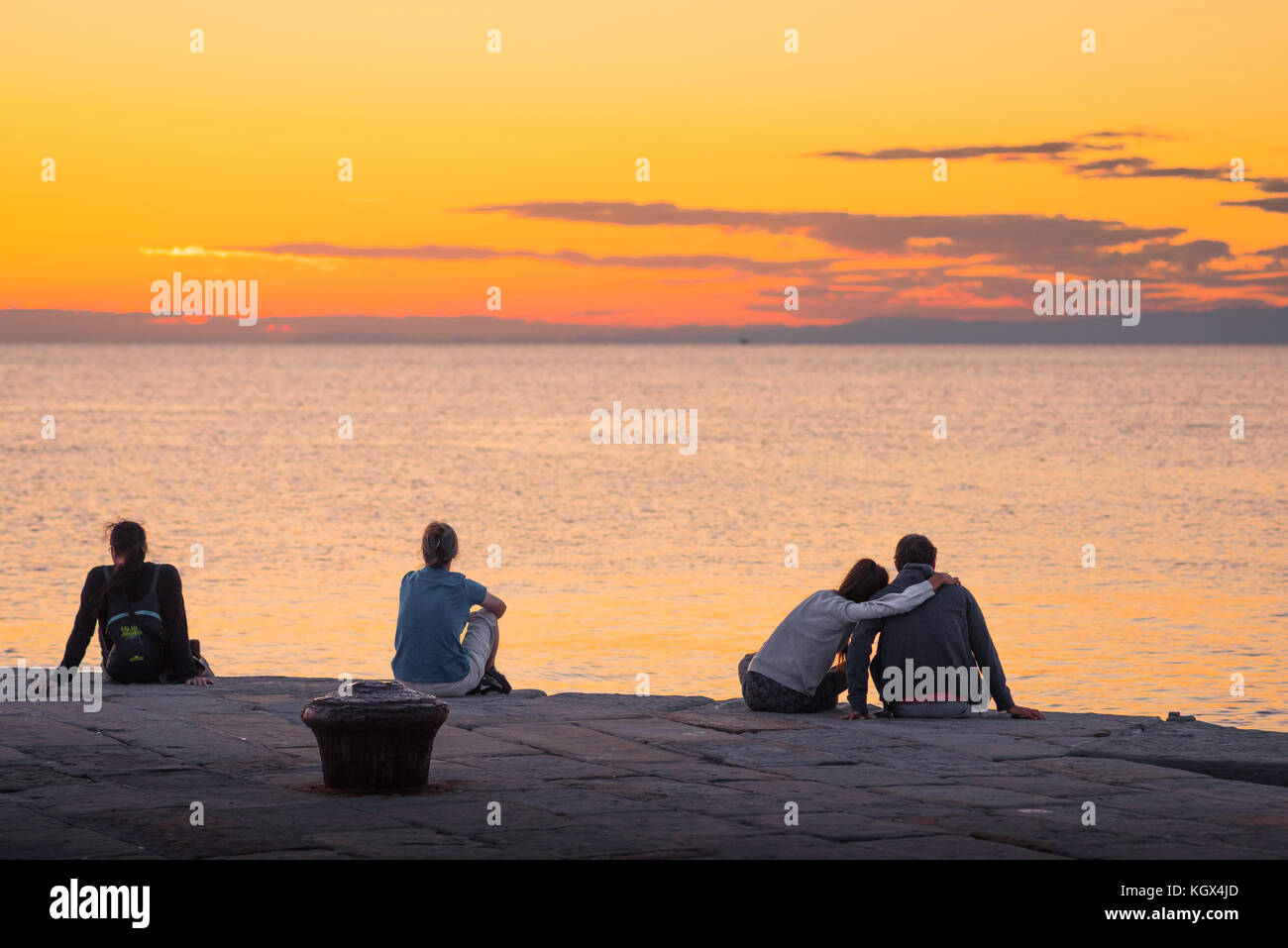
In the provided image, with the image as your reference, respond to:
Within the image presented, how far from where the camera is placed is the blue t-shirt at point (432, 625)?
1102 centimetres

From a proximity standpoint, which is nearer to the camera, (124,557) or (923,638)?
(923,638)

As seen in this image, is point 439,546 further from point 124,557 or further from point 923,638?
point 923,638

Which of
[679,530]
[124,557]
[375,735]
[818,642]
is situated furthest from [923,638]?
[679,530]

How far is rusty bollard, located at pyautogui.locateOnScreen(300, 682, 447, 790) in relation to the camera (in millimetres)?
7711

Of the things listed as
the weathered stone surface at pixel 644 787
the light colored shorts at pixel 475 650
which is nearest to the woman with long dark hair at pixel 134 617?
A: the weathered stone surface at pixel 644 787

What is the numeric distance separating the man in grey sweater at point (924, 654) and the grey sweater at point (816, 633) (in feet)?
0.33

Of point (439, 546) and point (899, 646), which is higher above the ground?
point (439, 546)

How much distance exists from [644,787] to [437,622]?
128 inches

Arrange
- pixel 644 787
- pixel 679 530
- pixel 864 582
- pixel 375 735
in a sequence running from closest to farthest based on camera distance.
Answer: pixel 375 735
pixel 644 787
pixel 864 582
pixel 679 530

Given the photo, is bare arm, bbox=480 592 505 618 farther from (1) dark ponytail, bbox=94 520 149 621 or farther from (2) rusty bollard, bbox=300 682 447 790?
(2) rusty bollard, bbox=300 682 447 790

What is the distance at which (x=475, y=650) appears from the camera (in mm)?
11484

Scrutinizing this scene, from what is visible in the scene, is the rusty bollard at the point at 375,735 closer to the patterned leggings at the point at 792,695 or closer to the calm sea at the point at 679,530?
the patterned leggings at the point at 792,695

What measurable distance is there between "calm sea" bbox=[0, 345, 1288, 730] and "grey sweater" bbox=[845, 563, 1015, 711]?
6269 mm
